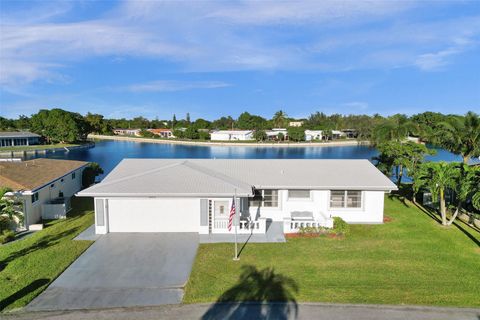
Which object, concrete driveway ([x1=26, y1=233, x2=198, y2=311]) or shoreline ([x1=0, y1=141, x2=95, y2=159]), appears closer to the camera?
concrete driveway ([x1=26, y1=233, x2=198, y2=311])

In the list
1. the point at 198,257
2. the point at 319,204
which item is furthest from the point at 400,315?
the point at 319,204

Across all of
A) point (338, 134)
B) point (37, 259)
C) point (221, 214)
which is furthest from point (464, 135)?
point (338, 134)

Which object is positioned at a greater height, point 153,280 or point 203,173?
point 203,173

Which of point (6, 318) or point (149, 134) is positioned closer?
point (6, 318)

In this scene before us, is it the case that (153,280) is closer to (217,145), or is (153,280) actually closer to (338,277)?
Answer: (338,277)

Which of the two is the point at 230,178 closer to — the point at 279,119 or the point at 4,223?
the point at 4,223

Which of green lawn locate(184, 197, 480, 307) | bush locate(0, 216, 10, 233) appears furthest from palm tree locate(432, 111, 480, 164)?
bush locate(0, 216, 10, 233)

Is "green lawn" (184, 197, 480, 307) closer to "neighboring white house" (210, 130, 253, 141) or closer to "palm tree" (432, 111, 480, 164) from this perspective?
"palm tree" (432, 111, 480, 164)
